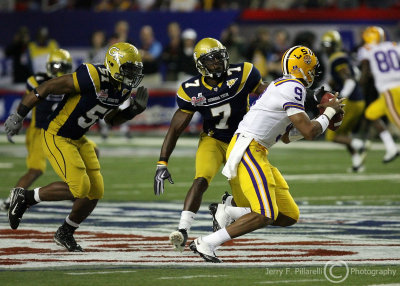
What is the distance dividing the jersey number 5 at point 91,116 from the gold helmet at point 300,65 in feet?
5.48

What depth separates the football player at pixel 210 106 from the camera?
25.2 ft

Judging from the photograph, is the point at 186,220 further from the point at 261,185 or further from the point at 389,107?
the point at 389,107

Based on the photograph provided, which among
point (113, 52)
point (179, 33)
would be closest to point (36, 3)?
point (179, 33)

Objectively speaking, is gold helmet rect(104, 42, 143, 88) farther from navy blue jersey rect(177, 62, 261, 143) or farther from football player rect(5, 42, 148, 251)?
navy blue jersey rect(177, 62, 261, 143)

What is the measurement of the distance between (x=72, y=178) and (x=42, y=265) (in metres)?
1.24

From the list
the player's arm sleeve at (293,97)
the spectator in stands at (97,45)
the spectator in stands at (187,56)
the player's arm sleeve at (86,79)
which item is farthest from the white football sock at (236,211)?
the spectator in stands at (97,45)

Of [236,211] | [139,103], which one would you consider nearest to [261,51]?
[139,103]

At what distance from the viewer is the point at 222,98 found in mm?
7855

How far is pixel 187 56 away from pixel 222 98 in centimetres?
1215

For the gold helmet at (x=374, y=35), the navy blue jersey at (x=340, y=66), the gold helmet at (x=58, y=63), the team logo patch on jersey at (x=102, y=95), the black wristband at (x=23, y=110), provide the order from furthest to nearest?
the gold helmet at (x=374, y=35), the navy blue jersey at (x=340, y=66), the gold helmet at (x=58, y=63), the black wristband at (x=23, y=110), the team logo patch on jersey at (x=102, y=95)

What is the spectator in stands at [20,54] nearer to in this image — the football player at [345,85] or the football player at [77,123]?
the football player at [345,85]

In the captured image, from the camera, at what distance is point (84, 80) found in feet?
25.6

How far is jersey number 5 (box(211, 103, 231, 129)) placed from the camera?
7.92 m

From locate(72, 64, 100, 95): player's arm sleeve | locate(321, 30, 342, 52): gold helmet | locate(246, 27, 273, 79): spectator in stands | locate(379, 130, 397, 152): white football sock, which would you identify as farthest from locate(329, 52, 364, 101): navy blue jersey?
locate(72, 64, 100, 95): player's arm sleeve
